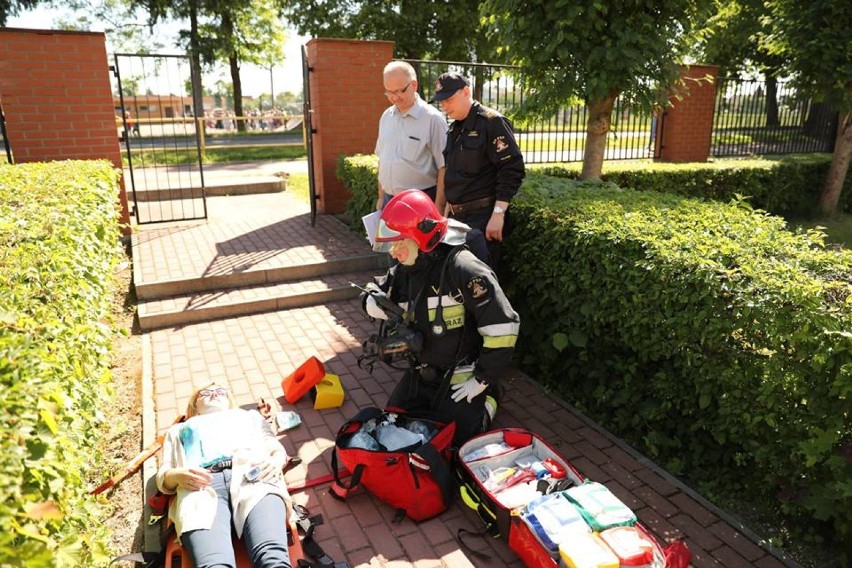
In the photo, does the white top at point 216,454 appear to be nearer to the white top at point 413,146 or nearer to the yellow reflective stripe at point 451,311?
the yellow reflective stripe at point 451,311

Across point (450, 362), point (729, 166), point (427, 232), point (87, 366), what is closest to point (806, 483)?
point (450, 362)

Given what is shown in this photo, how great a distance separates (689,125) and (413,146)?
9321 millimetres

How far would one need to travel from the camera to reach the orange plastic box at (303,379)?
448 cm

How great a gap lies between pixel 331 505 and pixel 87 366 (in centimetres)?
153

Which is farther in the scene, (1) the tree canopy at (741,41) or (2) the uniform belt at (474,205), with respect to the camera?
(1) the tree canopy at (741,41)

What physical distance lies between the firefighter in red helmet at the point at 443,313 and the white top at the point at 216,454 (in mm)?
945

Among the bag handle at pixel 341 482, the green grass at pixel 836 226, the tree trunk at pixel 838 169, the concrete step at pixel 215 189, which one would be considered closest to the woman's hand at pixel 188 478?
the bag handle at pixel 341 482

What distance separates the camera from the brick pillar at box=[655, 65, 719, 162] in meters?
12.3

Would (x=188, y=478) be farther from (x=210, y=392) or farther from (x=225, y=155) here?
(x=225, y=155)

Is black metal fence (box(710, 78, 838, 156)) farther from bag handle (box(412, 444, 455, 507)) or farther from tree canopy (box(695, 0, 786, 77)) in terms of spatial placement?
bag handle (box(412, 444, 455, 507))

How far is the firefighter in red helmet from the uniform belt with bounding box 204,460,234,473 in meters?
1.13

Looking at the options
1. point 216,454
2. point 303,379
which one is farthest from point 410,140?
point 216,454

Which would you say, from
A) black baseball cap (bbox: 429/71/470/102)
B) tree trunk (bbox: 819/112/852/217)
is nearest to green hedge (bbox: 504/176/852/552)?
black baseball cap (bbox: 429/71/470/102)

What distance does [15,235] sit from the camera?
10.4 feet
